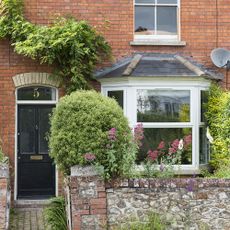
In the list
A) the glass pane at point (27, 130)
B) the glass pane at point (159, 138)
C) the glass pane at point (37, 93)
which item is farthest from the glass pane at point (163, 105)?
the glass pane at point (27, 130)

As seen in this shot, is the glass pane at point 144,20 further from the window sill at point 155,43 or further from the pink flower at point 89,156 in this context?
the pink flower at point 89,156

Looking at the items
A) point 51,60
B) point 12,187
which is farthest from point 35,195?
point 51,60

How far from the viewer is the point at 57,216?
32.7 ft

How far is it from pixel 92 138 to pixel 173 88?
161 inches

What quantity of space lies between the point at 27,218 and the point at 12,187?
49.2 inches

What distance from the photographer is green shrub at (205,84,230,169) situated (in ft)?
38.6

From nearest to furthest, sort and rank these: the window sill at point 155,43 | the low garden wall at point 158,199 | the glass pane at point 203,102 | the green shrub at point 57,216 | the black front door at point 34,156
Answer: the low garden wall at point 158,199 < the green shrub at point 57,216 < the glass pane at point 203,102 < the black front door at point 34,156 < the window sill at point 155,43

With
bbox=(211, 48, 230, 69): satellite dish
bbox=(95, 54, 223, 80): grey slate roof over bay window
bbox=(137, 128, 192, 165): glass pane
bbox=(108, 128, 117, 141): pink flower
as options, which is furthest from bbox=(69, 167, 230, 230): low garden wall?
Result: bbox=(211, 48, 230, 69): satellite dish

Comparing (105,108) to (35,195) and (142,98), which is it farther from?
(35,195)

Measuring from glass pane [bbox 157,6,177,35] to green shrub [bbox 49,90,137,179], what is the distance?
4.85m

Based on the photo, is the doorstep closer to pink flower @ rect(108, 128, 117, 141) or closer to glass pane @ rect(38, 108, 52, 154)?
glass pane @ rect(38, 108, 52, 154)

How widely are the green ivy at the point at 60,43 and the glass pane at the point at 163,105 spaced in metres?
1.36

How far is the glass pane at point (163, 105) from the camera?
41.1 feet

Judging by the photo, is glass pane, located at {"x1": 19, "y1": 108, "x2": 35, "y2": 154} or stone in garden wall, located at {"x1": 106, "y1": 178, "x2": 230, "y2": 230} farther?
glass pane, located at {"x1": 19, "y1": 108, "x2": 35, "y2": 154}
